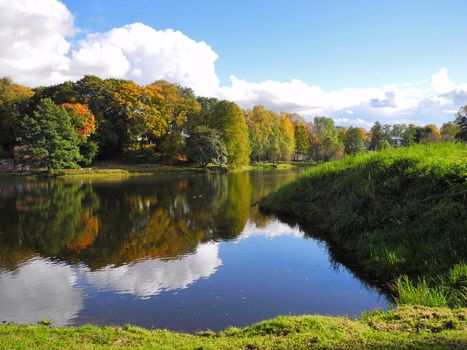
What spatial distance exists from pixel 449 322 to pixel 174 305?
232 inches

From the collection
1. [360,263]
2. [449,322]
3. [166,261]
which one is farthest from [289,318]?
[166,261]

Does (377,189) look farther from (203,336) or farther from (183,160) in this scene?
(183,160)

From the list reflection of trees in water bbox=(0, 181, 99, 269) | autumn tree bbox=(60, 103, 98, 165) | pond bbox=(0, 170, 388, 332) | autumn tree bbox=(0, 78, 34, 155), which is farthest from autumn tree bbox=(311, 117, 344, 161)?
pond bbox=(0, 170, 388, 332)

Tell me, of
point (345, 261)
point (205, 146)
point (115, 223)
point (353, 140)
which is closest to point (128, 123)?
point (205, 146)

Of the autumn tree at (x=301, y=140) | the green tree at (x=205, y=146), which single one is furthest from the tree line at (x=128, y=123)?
the autumn tree at (x=301, y=140)

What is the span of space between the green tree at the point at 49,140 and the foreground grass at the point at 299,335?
Answer: 51724mm

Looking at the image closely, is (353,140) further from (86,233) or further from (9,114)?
(86,233)

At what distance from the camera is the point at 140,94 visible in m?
68.4

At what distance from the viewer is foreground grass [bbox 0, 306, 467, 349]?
557 centimetres

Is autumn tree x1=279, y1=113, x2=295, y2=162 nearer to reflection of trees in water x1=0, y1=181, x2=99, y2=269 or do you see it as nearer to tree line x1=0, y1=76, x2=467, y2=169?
tree line x1=0, y1=76, x2=467, y2=169

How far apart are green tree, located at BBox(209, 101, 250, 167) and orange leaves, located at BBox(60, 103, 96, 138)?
2157 centimetres

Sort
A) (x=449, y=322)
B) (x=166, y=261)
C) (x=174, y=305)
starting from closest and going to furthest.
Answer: (x=449, y=322), (x=174, y=305), (x=166, y=261)

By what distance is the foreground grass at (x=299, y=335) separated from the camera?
5570mm

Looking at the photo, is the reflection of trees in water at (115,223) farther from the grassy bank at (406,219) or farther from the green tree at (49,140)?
the green tree at (49,140)
